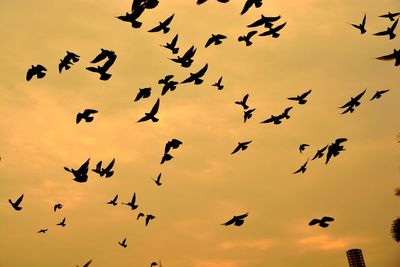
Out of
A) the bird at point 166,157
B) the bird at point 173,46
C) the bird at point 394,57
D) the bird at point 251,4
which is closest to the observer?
the bird at point 251,4

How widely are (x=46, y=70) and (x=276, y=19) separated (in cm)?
1131

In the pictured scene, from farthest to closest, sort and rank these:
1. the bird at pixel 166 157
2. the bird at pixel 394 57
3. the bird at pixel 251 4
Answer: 1. the bird at pixel 166 157
2. the bird at pixel 394 57
3. the bird at pixel 251 4

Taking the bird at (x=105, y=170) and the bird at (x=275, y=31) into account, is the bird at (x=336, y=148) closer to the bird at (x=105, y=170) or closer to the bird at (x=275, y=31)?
the bird at (x=275, y=31)

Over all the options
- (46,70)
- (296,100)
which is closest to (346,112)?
(296,100)

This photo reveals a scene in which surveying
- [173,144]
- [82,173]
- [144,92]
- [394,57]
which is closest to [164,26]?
[144,92]

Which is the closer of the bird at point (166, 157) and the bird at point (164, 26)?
the bird at point (164, 26)

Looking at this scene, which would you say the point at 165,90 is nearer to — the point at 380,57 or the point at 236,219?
the point at 236,219

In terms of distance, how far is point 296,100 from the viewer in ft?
79.0

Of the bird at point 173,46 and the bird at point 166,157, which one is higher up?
the bird at point 173,46

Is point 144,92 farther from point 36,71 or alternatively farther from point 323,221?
point 323,221

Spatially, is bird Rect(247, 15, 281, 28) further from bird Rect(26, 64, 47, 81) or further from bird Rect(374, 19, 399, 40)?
bird Rect(26, 64, 47, 81)

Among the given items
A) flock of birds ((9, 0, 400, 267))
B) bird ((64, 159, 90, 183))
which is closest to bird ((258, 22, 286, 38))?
flock of birds ((9, 0, 400, 267))

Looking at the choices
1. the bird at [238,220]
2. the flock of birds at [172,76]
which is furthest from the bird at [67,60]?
the bird at [238,220]

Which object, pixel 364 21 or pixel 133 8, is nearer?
pixel 133 8
